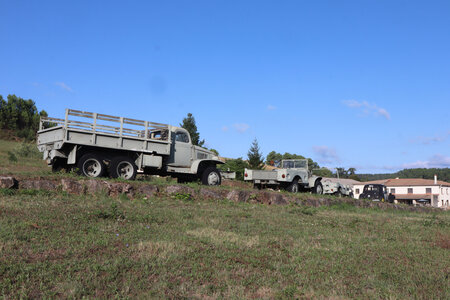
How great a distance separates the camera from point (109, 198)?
1110 centimetres

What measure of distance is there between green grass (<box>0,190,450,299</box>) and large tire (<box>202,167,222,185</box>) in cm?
574

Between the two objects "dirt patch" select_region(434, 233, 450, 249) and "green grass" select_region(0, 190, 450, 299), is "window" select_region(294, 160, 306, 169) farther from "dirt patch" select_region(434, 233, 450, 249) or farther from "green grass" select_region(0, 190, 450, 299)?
"green grass" select_region(0, 190, 450, 299)

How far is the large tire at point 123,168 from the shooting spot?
13.4m

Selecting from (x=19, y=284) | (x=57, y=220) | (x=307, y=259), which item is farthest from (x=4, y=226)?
(x=307, y=259)

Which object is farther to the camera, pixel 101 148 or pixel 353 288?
pixel 101 148

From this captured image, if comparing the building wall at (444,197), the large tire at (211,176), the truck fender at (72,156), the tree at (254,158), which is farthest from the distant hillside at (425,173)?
the truck fender at (72,156)

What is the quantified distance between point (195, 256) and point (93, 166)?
850 centimetres

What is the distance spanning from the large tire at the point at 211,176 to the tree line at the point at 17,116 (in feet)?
164

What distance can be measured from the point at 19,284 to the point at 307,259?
4409 millimetres

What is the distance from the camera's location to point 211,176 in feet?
Answer: 52.3

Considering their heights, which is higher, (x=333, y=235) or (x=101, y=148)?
(x=101, y=148)

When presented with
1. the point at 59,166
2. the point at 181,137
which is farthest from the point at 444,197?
the point at 59,166

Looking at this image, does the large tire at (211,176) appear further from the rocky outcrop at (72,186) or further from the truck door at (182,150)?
the rocky outcrop at (72,186)

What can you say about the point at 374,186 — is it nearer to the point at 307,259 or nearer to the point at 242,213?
the point at 242,213
